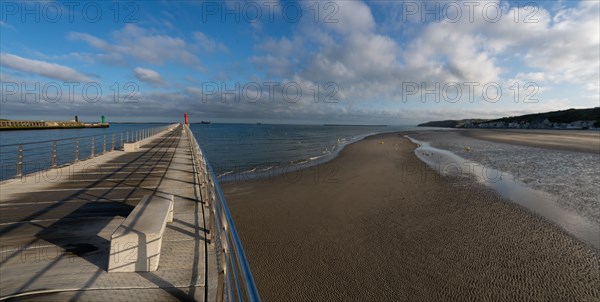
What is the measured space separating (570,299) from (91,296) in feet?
23.4

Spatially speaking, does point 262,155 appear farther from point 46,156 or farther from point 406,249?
point 46,156

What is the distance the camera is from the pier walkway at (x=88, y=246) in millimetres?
2730

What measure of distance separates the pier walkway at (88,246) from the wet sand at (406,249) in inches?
72.8

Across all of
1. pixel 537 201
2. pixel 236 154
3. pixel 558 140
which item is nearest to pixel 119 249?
pixel 537 201

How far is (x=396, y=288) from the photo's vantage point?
187 inches

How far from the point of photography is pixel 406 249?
19.9 feet

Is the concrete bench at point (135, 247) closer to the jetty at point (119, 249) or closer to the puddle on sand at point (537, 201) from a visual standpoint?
the jetty at point (119, 249)

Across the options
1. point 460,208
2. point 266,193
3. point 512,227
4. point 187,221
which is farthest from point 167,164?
point 512,227

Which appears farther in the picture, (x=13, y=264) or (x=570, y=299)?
(x=570, y=299)

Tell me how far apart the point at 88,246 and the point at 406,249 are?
5991mm

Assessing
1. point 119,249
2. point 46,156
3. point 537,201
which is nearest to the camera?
point 119,249

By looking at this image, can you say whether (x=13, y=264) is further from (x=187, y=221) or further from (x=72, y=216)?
(x=187, y=221)

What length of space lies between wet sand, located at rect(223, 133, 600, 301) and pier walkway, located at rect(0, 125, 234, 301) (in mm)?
1849

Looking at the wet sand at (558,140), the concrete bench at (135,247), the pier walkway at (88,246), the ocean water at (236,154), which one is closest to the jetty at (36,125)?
the ocean water at (236,154)
